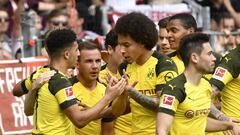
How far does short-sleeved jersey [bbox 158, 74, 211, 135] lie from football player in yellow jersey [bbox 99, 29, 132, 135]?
1.67 meters

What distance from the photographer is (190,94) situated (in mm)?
9250

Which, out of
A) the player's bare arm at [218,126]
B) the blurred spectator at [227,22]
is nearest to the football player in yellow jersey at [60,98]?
the player's bare arm at [218,126]

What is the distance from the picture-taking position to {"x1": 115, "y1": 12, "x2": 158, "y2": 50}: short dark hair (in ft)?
31.5

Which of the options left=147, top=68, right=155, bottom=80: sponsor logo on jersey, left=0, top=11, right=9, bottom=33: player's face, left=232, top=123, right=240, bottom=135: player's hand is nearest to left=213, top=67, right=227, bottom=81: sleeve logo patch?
left=232, top=123, right=240, bottom=135: player's hand

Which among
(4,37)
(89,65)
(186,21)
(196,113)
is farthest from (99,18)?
(196,113)

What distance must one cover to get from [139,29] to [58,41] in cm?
89

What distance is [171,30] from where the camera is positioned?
429 inches

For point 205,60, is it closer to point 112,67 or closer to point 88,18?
point 112,67

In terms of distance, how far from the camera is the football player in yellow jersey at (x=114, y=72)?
1091 centimetres

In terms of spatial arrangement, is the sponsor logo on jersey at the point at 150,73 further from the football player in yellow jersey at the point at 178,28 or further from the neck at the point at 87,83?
the neck at the point at 87,83

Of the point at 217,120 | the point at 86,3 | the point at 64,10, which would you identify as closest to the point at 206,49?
the point at 217,120

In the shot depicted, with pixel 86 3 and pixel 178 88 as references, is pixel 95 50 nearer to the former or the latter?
pixel 178 88

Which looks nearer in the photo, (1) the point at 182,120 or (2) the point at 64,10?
(1) the point at 182,120

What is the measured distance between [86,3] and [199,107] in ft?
31.4
